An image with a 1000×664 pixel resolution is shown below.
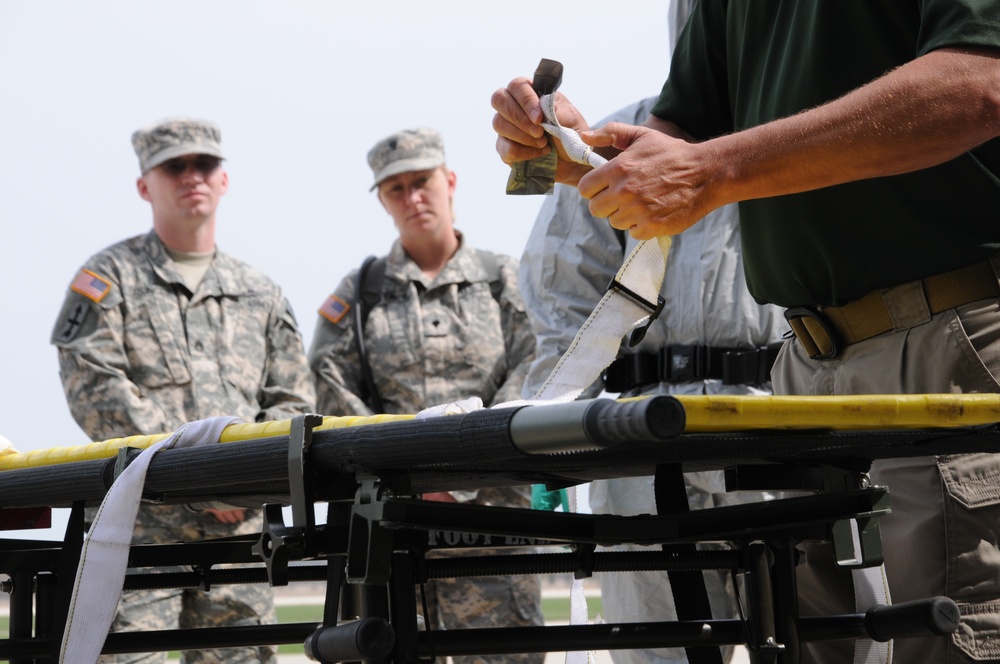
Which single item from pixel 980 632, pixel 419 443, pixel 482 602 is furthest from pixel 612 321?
pixel 482 602

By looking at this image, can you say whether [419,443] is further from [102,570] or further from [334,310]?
[334,310]

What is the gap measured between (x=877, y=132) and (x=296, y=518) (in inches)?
32.8

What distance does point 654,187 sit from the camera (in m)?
1.54

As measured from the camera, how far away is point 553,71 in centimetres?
185

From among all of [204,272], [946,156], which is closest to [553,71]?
[946,156]

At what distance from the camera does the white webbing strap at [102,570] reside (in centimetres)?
157

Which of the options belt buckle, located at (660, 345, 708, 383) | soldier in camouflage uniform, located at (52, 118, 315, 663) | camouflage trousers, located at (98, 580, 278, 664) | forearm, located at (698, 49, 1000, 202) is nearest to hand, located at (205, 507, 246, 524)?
soldier in camouflage uniform, located at (52, 118, 315, 663)

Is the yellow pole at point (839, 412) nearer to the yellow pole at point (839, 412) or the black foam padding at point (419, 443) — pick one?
the yellow pole at point (839, 412)

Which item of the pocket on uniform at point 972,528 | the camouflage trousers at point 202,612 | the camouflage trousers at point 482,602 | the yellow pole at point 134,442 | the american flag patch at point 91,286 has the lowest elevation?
the camouflage trousers at point 482,602

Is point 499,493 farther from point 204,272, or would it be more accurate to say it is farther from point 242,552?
point 242,552

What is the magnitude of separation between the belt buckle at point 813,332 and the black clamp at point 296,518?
32.8 inches

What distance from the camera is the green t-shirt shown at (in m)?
1.74

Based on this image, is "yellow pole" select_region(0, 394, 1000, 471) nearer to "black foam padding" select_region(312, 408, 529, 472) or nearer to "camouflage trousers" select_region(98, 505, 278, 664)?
A: "black foam padding" select_region(312, 408, 529, 472)

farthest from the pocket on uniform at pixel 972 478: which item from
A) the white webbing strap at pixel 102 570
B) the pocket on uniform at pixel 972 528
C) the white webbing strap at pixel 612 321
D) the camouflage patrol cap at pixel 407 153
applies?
the camouflage patrol cap at pixel 407 153
